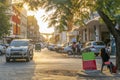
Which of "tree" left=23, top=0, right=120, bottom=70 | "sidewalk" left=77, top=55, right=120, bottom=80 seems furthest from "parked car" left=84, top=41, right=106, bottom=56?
"sidewalk" left=77, top=55, right=120, bottom=80

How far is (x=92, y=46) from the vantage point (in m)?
43.4

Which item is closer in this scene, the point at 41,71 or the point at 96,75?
the point at 96,75

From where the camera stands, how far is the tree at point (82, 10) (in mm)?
16670

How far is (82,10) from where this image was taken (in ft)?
69.1

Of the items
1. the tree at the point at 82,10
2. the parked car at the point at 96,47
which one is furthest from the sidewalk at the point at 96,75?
the parked car at the point at 96,47

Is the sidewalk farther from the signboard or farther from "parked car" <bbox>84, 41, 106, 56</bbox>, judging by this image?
"parked car" <bbox>84, 41, 106, 56</bbox>

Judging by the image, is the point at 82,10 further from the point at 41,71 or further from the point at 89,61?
the point at 41,71

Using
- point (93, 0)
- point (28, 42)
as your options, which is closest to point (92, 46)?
point (28, 42)

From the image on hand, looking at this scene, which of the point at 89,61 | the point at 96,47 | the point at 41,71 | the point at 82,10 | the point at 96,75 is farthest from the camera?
the point at 96,47

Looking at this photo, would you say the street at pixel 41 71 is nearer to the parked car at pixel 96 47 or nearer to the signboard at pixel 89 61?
the signboard at pixel 89 61

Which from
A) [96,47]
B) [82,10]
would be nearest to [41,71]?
[82,10]

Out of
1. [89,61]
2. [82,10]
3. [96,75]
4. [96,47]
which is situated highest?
[82,10]

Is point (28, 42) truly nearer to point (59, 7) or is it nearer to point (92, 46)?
point (92, 46)

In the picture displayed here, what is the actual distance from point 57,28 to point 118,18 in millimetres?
4758
